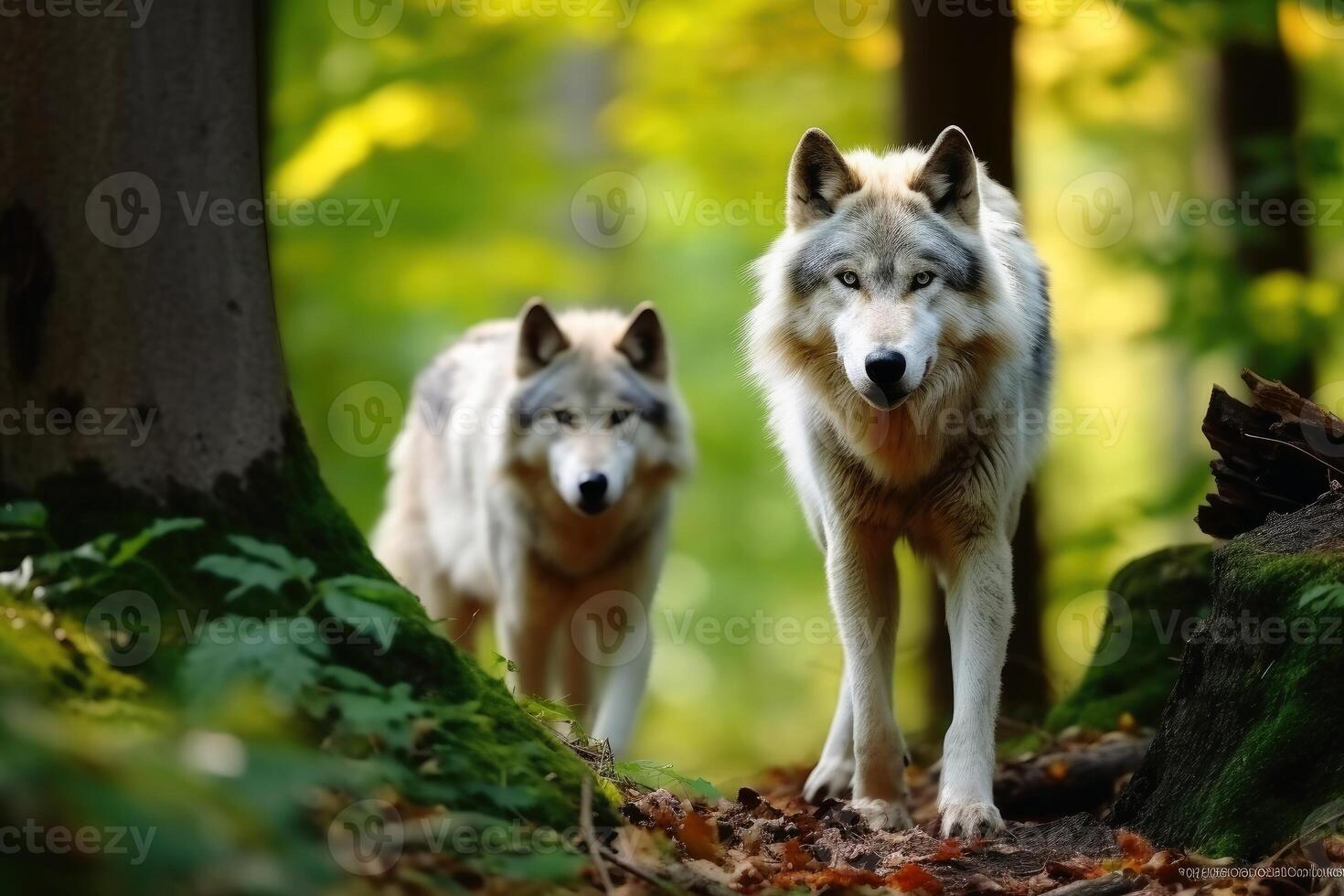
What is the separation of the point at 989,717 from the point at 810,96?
10.7m

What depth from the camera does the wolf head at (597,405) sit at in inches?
292

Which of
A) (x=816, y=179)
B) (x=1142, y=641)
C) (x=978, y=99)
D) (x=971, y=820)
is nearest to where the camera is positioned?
(x=971, y=820)

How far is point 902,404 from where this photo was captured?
16.9ft

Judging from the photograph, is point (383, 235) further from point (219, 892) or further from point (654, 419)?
point (219, 892)

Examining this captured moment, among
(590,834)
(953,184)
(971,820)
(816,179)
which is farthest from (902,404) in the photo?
(590,834)

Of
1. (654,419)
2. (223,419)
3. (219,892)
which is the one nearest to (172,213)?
(223,419)

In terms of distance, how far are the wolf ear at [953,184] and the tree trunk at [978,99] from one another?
3.05 m

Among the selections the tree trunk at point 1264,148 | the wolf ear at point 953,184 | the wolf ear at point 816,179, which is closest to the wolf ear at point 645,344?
the wolf ear at point 816,179

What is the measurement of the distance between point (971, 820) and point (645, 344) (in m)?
4.27

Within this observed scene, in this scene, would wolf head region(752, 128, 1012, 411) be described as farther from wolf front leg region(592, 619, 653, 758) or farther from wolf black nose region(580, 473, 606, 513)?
wolf front leg region(592, 619, 653, 758)

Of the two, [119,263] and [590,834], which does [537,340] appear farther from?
[590,834]

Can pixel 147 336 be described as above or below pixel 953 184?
below

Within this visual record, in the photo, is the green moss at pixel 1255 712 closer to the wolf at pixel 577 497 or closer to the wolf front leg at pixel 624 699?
the wolf front leg at pixel 624 699

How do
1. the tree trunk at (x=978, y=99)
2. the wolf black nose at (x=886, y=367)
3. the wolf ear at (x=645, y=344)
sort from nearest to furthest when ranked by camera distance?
the wolf black nose at (x=886, y=367) → the wolf ear at (x=645, y=344) → the tree trunk at (x=978, y=99)
